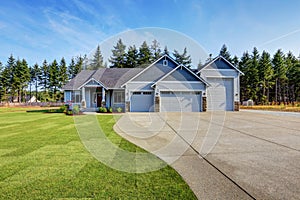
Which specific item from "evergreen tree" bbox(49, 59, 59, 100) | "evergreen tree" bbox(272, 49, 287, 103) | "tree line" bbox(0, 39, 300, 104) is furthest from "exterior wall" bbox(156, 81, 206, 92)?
"evergreen tree" bbox(49, 59, 59, 100)

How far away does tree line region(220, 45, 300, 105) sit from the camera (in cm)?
3500

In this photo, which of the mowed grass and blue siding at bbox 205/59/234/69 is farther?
blue siding at bbox 205/59/234/69

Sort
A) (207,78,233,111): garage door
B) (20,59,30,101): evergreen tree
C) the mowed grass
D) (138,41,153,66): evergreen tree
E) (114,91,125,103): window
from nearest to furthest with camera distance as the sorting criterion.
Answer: the mowed grass
(138,41,153,66): evergreen tree
(207,78,233,111): garage door
(114,91,125,103): window
(20,59,30,101): evergreen tree

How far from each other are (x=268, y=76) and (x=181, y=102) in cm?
2735

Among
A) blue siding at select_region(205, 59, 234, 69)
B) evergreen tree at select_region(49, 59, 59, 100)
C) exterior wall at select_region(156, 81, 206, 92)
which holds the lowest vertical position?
exterior wall at select_region(156, 81, 206, 92)

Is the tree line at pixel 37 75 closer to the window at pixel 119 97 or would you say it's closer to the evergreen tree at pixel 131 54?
the evergreen tree at pixel 131 54

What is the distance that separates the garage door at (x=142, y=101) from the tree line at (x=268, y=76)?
90.4 feet

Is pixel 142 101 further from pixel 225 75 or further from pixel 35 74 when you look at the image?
pixel 35 74

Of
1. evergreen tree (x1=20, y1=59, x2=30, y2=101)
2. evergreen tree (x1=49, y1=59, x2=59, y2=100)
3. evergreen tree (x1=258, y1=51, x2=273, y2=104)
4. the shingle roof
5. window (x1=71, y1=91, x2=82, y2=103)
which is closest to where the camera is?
the shingle roof

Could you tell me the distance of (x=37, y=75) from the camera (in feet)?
163

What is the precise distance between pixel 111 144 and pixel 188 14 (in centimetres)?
592

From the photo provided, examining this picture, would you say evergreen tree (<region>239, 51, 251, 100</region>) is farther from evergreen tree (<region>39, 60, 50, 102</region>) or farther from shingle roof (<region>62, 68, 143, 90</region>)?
evergreen tree (<region>39, 60, 50, 102</region>)

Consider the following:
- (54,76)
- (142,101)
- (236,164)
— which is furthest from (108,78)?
A: (54,76)

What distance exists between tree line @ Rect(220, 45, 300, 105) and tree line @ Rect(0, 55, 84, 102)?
40.5 metres
